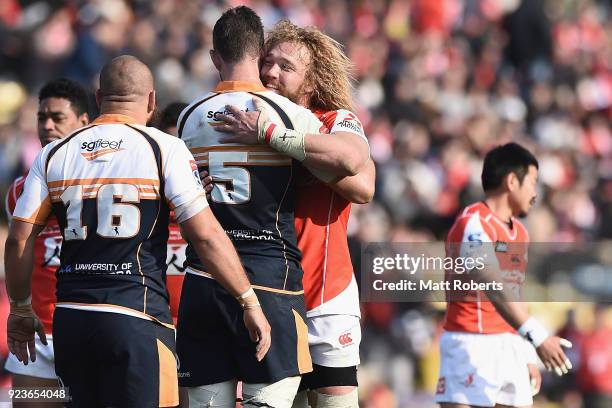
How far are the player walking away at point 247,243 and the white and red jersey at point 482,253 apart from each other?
2.81 meters

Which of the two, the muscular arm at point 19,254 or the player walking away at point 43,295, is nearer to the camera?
the muscular arm at point 19,254

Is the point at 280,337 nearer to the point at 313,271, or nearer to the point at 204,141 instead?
the point at 313,271

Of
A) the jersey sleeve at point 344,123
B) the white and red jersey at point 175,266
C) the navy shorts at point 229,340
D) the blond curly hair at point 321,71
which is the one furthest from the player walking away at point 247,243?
the white and red jersey at point 175,266

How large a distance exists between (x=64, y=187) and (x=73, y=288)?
18.9 inches

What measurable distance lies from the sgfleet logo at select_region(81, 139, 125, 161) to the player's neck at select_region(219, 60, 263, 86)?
708 millimetres

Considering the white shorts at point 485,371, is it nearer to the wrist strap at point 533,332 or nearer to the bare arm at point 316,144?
the wrist strap at point 533,332

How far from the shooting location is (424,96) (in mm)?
16594

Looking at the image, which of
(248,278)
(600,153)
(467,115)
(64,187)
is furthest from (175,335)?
(600,153)

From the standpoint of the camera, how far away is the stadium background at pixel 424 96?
12.5 meters

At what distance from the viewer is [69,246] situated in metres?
5.15

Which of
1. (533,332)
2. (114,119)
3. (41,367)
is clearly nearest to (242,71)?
(114,119)

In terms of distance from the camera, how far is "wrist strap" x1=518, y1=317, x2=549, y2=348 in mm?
7332

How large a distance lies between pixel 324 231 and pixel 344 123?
0.62 m

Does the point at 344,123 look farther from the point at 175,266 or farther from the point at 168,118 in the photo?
the point at 168,118
